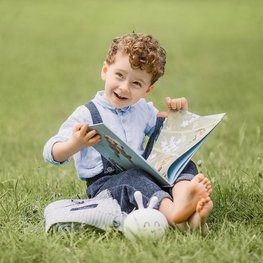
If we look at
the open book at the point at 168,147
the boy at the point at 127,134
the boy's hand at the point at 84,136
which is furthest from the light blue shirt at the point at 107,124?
the boy's hand at the point at 84,136

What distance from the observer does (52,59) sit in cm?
1148

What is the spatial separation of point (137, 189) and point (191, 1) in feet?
55.2

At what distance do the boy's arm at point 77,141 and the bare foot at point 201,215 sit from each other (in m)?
0.49

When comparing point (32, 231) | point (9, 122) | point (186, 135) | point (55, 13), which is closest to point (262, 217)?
point (186, 135)

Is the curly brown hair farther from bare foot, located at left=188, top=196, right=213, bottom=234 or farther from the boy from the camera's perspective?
bare foot, located at left=188, top=196, right=213, bottom=234

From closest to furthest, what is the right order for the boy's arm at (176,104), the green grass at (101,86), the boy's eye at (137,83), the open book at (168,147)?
the green grass at (101,86)
the open book at (168,147)
the boy's eye at (137,83)
the boy's arm at (176,104)

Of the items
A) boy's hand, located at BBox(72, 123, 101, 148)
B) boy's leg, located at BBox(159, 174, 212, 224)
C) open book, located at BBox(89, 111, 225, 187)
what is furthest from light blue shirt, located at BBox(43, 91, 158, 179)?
boy's leg, located at BBox(159, 174, 212, 224)

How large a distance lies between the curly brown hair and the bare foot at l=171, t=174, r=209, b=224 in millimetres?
581

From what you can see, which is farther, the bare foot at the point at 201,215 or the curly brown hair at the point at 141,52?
the curly brown hair at the point at 141,52

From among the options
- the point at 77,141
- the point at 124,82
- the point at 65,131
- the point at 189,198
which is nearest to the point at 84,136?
the point at 77,141

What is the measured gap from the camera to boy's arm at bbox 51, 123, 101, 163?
134 inches

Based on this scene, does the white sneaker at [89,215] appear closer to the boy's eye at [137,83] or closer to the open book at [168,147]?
the open book at [168,147]

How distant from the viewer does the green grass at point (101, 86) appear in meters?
3.18

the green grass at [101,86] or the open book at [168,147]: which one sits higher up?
the open book at [168,147]
